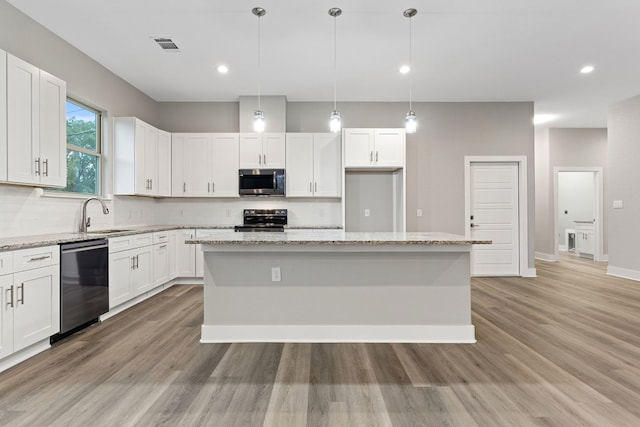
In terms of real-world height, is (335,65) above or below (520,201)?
above

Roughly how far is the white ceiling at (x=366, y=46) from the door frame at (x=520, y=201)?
1007 millimetres

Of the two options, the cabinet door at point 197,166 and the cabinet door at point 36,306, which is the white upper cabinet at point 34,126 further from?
the cabinet door at point 197,166

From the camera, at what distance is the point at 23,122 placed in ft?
9.24

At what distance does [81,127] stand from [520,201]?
6.56 meters

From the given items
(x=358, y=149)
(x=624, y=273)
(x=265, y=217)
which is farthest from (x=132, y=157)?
(x=624, y=273)

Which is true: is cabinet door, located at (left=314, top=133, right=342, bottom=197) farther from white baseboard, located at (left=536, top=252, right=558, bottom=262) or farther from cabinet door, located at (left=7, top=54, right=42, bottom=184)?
white baseboard, located at (left=536, top=252, right=558, bottom=262)

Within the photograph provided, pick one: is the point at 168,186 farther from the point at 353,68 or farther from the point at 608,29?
the point at 608,29

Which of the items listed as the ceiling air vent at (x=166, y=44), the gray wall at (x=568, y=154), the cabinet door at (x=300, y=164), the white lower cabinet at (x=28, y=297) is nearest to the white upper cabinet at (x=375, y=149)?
the cabinet door at (x=300, y=164)

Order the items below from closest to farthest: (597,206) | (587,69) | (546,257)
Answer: (587,69) → (597,206) → (546,257)

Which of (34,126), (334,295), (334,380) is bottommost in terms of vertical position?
(334,380)

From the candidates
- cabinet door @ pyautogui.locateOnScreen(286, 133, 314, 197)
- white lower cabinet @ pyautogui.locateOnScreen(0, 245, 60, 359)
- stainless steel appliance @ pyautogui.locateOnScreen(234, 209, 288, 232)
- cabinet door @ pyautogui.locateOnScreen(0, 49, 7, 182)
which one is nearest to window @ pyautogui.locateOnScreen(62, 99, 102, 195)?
cabinet door @ pyautogui.locateOnScreen(0, 49, 7, 182)

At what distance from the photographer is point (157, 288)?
4.71 m

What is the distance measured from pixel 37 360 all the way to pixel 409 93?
210 inches

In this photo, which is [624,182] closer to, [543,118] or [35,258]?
[543,118]
